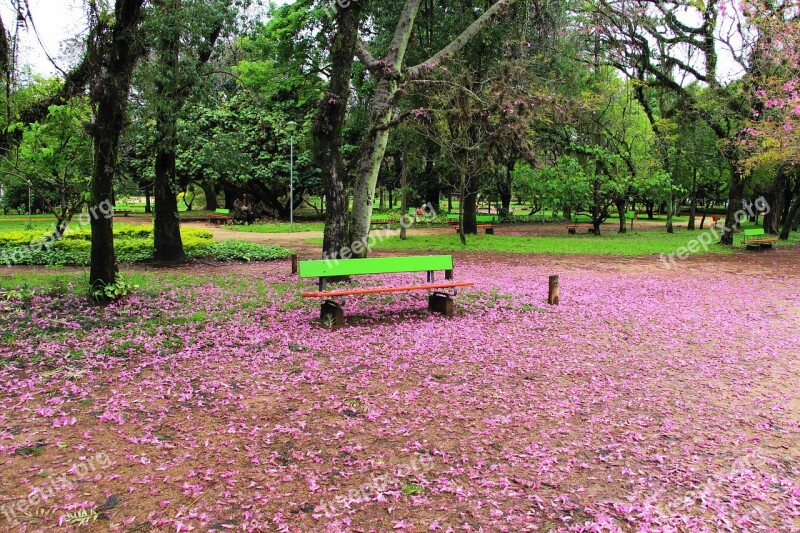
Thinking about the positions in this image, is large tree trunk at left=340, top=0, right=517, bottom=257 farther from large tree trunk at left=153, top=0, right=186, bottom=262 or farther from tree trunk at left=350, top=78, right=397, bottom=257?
large tree trunk at left=153, top=0, right=186, bottom=262

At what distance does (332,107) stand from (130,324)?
4.81 meters

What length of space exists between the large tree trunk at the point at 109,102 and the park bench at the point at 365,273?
2.76m

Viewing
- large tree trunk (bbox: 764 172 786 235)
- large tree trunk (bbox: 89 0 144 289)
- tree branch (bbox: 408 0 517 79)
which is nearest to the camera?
large tree trunk (bbox: 89 0 144 289)

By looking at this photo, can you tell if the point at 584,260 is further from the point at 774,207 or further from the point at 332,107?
the point at 774,207

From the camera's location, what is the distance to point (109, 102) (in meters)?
6.98

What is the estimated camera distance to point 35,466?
129 inches

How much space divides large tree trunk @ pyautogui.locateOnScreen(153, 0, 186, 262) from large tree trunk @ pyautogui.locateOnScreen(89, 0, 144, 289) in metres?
1.30

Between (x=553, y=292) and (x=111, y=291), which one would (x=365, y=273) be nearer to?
(x=553, y=292)

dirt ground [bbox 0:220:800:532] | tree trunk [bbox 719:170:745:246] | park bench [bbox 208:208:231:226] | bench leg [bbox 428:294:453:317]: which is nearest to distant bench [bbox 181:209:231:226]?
park bench [bbox 208:208:231:226]

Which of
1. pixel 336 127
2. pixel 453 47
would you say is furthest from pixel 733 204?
pixel 336 127

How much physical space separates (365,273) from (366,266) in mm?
119

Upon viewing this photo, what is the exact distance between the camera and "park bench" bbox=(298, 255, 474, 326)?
6828mm

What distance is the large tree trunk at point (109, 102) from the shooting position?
6.96m

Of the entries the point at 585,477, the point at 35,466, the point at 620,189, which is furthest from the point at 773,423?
the point at 620,189
